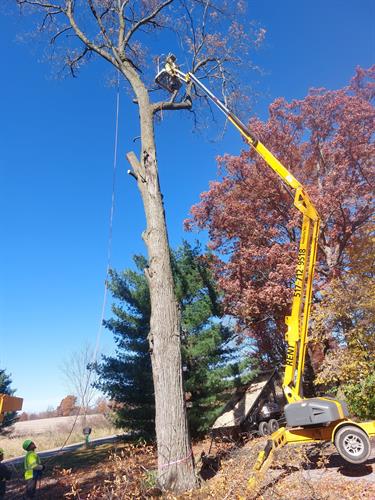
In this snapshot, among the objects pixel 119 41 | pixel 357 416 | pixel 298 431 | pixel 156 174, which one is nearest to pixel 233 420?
pixel 357 416

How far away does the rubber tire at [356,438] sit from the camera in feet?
15.8

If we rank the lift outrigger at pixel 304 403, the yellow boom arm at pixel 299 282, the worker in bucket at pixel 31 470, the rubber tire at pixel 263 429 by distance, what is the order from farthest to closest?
the rubber tire at pixel 263 429 < the worker in bucket at pixel 31 470 < the yellow boom arm at pixel 299 282 < the lift outrigger at pixel 304 403

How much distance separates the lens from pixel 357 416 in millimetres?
9258

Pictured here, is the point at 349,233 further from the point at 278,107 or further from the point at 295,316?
the point at 295,316

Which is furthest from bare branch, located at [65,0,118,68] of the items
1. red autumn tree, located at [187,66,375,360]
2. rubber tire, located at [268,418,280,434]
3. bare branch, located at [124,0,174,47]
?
rubber tire, located at [268,418,280,434]

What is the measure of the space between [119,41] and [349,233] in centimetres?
922

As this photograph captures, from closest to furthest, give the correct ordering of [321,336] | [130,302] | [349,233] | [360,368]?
[360,368] → [321,336] → [349,233] → [130,302]

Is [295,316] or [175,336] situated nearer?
[175,336]

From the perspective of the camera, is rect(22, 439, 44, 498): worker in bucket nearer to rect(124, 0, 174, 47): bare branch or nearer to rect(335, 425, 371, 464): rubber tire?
rect(335, 425, 371, 464): rubber tire

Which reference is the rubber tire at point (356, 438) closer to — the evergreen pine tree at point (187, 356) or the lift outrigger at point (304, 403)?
the lift outrigger at point (304, 403)

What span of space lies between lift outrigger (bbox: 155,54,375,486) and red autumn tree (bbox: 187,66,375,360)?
5551 mm

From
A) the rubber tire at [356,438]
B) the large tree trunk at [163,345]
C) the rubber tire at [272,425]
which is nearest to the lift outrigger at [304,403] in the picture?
the rubber tire at [356,438]

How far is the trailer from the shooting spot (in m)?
10.9

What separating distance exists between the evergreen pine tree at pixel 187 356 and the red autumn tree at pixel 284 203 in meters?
1.16
